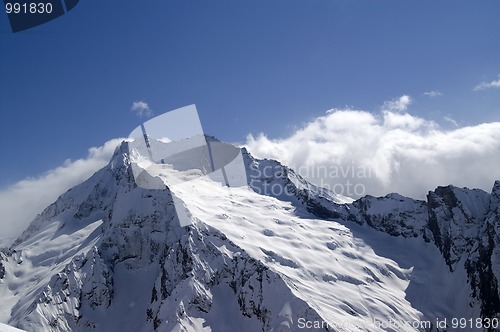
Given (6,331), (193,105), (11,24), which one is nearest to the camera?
(6,331)

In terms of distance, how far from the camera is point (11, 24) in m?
39.6

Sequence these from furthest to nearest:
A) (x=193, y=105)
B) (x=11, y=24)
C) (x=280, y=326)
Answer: (x=280, y=326)
(x=193, y=105)
(x=11, y=24)

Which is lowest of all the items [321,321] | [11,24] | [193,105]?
[321,321]

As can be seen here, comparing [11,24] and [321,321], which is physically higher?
[11,24]

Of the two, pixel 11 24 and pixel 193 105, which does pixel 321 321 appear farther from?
pixel 11 24

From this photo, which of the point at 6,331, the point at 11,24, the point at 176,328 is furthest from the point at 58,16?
the point at 176,328

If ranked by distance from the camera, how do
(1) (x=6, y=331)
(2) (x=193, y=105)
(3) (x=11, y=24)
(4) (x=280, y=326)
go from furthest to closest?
(4) (x=280, y=326), (2) (x=193, y=105), (3) (x=11, y=24), (1) (x=6, y=331)

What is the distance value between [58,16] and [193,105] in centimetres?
4948

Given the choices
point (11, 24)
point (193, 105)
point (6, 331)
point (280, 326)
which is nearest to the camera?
point (6, 331)

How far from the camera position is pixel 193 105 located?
295ft

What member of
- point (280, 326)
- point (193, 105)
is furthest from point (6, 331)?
point (280, 326)

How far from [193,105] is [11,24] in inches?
2014

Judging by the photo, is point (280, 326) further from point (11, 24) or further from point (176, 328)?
point (11, 24)

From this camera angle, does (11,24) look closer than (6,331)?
No
